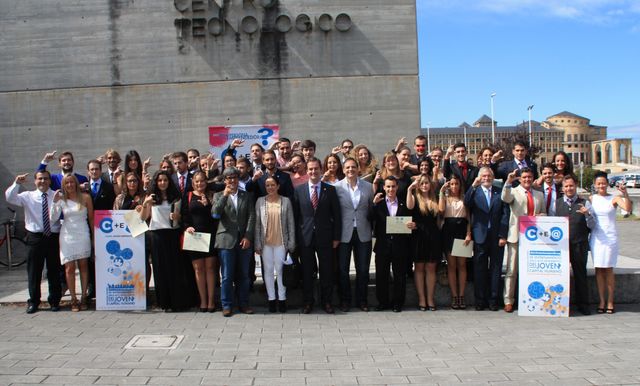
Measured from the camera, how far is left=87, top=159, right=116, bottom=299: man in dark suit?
7.93 meters

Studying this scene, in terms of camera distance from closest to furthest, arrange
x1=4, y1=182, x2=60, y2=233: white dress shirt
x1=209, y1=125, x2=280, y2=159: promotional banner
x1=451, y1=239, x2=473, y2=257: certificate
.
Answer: x1=451, y1=239, x2=473, y2=257: certificate → x1=4, y1=182, x2=60, y2=233: white dress shirt → x1=209, y1=125, x2=280, y2=159: promotional banner

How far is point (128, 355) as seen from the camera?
5641mm

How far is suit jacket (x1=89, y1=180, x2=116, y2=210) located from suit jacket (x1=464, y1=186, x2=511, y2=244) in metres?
5.18

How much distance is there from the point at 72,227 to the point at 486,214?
5780 millimetres

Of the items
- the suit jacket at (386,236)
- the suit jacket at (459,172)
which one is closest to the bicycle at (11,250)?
the suit jacket at (386,236)

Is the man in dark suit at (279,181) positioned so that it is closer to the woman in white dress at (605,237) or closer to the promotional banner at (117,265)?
the promotional banner at (117,265)

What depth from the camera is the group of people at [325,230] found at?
7.31 meters

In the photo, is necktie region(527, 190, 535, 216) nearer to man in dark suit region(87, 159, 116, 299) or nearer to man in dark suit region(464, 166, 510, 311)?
man in dark suit region(464, 166, 510, 311)

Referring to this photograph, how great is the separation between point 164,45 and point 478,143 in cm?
10741

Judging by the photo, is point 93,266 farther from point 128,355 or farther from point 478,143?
point 478,143

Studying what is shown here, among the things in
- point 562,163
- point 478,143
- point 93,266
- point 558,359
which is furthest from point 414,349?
point 478,143

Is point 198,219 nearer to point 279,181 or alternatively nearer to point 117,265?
point 279,181

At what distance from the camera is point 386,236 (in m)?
7.41

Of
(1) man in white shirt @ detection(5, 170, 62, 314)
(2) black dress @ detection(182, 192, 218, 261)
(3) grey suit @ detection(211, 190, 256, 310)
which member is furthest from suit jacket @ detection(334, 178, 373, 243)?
(1) man in white shirt @ detection(5, 170, 62, 314)
